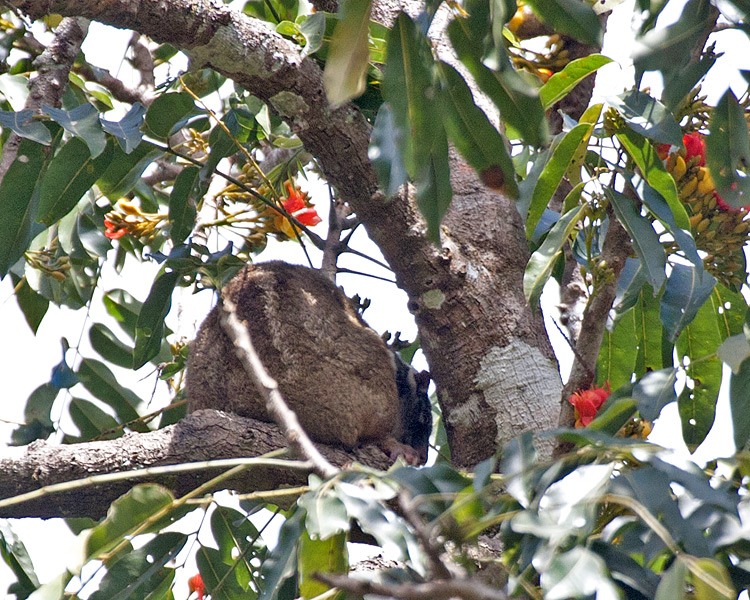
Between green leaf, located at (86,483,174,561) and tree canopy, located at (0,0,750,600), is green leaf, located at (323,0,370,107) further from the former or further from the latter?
green leaf, located at (86,483,174,561)

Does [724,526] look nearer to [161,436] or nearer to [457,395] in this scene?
[457,395]

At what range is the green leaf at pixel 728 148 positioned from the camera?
2266 mm

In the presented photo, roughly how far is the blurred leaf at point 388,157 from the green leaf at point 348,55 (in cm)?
13

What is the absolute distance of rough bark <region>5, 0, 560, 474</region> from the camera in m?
3.07

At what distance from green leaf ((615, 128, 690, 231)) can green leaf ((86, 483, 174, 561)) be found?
64.5 inches

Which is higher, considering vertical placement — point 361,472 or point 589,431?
point 589,431

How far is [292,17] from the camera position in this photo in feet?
15.8

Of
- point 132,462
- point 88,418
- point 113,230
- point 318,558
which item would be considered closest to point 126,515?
point 318,558

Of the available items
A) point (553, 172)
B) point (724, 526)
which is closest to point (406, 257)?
point (553, 172)

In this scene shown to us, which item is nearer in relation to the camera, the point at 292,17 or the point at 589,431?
the point at 589,431

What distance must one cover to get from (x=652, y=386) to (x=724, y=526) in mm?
487

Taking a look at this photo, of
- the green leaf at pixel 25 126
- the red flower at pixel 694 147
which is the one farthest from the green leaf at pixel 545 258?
the green leaf at pixel 25 126

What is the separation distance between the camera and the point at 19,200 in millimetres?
3229

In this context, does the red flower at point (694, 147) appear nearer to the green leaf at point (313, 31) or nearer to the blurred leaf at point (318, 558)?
the green leaf at point (313, 31)
